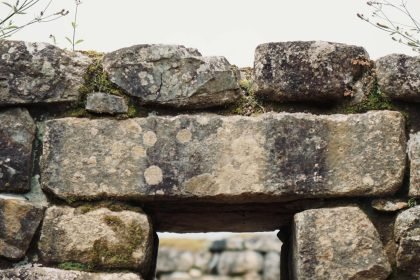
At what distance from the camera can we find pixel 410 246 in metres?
2.71

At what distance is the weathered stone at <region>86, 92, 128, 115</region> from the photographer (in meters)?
2.91

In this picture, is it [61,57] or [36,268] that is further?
[61,57]

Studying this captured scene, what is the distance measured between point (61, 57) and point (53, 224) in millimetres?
729

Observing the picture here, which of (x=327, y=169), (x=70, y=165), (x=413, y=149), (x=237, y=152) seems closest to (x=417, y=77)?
(x=413, y=149)

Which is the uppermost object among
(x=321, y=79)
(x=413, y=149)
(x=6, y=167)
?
(x=321, y=79)

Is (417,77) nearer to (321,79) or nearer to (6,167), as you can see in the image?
(321,79)

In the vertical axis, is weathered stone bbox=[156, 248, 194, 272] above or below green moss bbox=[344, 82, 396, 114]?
below

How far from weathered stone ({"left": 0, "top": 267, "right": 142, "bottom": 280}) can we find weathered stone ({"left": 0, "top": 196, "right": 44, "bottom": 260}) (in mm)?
81

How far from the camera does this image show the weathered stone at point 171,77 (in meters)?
2.91

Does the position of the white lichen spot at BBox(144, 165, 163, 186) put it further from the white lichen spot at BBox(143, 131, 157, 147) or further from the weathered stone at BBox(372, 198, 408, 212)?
the weathered stone at BBox(372, 198, 408, 212)

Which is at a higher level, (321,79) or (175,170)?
(321,79)

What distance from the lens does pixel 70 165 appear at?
285cm

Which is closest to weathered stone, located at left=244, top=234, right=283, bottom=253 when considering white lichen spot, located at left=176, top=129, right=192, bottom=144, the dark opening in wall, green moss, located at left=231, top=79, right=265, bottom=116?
the dark opening in wall

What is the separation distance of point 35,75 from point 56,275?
860mm
